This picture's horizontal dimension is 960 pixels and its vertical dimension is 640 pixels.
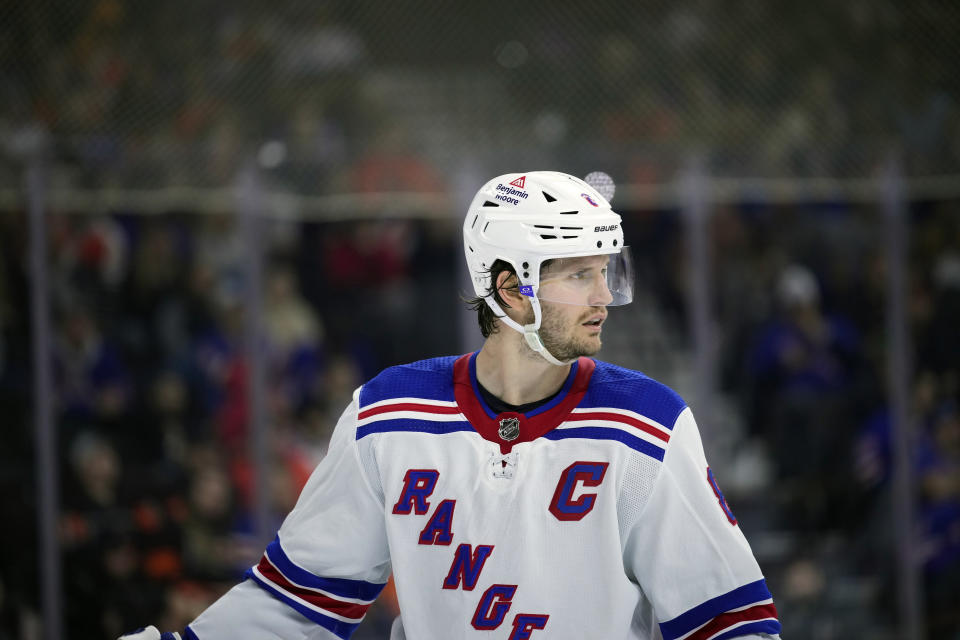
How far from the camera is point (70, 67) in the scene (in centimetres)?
588

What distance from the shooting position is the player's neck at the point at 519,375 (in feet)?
7.23

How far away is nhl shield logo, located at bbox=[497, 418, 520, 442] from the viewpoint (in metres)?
2.14

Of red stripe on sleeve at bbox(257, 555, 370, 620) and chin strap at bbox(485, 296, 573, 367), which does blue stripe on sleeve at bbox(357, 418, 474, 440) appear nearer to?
chin strap at bbox(485, 296, 573, 367)

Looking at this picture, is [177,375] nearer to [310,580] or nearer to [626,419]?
[310,580]

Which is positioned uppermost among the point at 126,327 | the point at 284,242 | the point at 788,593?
the point at 284,242

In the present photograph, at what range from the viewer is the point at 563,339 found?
2148 millimetres

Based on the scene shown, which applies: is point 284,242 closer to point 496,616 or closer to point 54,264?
point 54,264

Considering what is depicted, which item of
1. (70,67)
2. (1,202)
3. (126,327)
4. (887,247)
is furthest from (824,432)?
(70,67)

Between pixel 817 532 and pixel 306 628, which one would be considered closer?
pixel 306 628

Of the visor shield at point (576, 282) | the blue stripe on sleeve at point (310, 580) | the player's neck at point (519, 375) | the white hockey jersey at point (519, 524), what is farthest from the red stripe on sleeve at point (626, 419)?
the blue stripe on sleeve at point (310, 580)

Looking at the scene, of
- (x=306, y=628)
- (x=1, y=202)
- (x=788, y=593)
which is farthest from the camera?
(x=788, y=593)

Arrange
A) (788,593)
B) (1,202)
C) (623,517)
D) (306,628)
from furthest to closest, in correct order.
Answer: (788,593) → (1,202) → (306,628) → (623,517)

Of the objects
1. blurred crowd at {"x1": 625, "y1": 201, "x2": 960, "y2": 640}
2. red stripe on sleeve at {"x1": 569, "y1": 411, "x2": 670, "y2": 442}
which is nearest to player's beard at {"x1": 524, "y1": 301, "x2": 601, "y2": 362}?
red stripe on sleeve at {"x1": 569, "y1": 411, "x2": 670, "y2": 442}

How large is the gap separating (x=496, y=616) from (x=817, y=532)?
A: 3.13m
